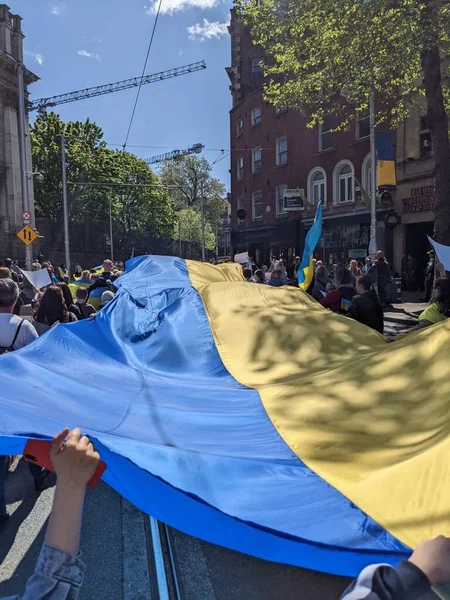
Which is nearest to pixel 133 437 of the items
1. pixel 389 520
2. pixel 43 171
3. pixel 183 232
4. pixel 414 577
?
pixel 389 520

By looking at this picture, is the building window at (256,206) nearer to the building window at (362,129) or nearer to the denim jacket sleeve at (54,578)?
the building window at (362,129)

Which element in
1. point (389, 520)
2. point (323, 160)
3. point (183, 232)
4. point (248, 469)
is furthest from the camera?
point (183, 232)

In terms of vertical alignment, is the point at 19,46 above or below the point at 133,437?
above

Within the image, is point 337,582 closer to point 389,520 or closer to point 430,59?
point 389,520

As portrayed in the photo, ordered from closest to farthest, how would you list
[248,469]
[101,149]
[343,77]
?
[248,469]
[343,77]
[101,149]

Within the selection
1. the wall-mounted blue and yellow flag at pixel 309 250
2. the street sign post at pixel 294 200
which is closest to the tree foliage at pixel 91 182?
the street sign post at pixel 294 200

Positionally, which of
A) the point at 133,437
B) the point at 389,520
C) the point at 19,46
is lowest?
the point at 389,520

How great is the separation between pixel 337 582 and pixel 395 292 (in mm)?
15019

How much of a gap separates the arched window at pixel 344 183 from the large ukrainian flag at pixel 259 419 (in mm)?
20365

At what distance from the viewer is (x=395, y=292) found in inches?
661

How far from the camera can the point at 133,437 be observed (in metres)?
2.85

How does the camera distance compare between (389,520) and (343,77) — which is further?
(343,77)

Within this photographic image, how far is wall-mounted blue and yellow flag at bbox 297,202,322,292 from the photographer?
25.5 ft

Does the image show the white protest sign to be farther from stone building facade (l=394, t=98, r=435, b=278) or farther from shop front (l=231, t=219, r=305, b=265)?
shop front (l=231, t=219, r=305, b=265)
